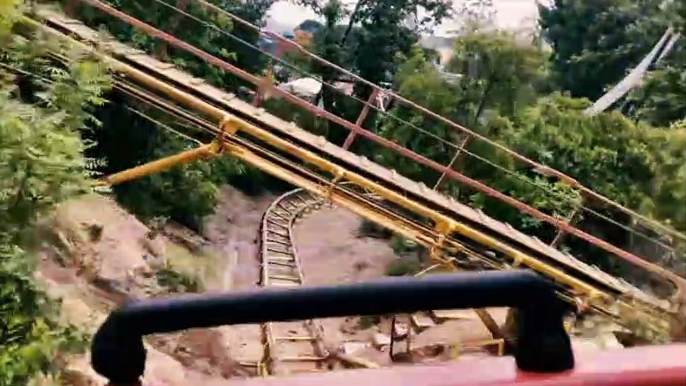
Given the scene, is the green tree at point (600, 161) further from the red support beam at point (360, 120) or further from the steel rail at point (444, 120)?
the red support beam at point (360, 120)

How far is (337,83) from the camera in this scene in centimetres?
124

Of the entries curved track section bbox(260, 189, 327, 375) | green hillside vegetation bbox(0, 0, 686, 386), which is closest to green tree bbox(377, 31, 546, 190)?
green hillside vegetation bbox(0, 0, 686, 386)

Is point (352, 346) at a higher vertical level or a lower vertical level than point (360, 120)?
lower

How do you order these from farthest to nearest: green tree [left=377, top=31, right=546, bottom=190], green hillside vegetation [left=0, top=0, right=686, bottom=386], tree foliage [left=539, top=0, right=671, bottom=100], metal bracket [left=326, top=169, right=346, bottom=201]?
metal bracket [left=326, top=169, right=346, bottom=201], green tree [left=377, top=31, right=546, bottom=190], tree foliage [left=539, top=0, right=671, bottom=100], green hillside vegetation [left=0, top=0, right=686, bottom=386]

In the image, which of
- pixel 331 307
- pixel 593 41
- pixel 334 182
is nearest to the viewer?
pixel 331 307

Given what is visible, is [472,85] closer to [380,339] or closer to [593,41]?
[593,41]

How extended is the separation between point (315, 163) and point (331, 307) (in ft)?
4.10

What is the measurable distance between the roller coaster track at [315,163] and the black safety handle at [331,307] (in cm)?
67

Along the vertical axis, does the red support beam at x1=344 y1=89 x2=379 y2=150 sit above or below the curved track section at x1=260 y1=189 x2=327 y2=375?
above

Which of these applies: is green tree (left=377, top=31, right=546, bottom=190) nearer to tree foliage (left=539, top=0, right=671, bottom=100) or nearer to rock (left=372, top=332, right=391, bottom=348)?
tree foliage (left=539, top=0, right=671, bottom=100)

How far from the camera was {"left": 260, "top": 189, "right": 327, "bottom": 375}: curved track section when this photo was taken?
95cm

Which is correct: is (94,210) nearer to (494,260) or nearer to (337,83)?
(337,83)

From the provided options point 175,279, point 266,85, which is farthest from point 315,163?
point 175,279

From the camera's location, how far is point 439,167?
4.08 ft
